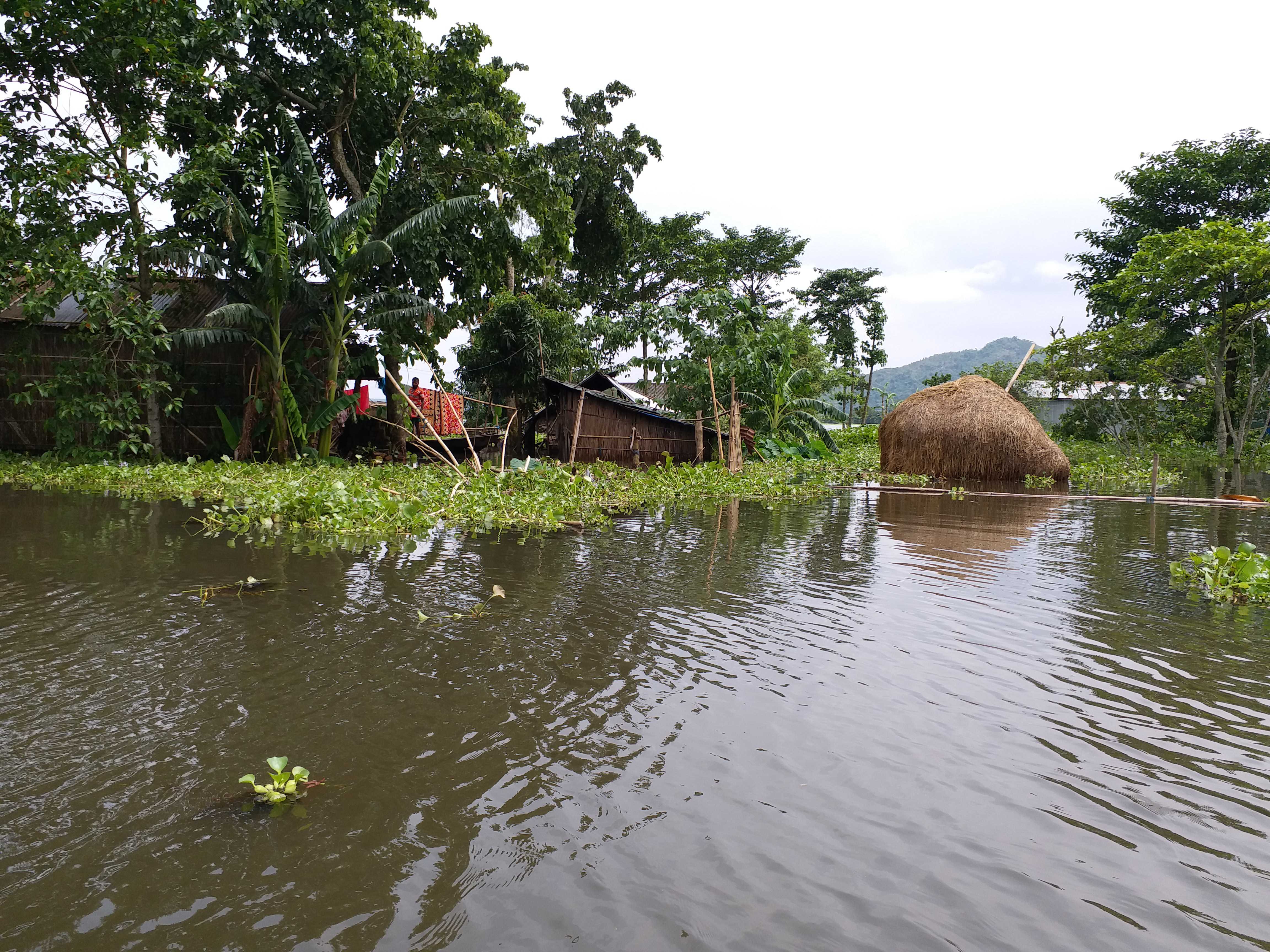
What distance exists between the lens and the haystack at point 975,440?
668 inches

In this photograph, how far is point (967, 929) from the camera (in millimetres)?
1805

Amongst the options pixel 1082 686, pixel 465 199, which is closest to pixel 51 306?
pixel 465 199

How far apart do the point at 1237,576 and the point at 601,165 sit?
973 inches

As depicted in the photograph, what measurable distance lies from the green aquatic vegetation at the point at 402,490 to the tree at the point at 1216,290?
9900 mm

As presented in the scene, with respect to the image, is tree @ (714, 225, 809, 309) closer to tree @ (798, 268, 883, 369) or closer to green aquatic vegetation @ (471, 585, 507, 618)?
tree @ (798, 268, 883, 369)

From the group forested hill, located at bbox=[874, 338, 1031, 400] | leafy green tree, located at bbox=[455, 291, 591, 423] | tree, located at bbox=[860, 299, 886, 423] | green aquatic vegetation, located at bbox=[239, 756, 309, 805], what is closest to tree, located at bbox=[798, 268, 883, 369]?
tree, located at bbox=[860, 299, 886, 423]

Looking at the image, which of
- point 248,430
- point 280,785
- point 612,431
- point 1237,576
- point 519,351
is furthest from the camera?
point 519,351

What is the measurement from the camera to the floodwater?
182 centimetres

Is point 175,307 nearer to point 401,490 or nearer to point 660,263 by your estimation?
point 401,490

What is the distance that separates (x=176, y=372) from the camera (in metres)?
14.8

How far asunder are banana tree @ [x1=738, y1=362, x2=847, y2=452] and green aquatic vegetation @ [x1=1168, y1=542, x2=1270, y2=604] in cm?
1464

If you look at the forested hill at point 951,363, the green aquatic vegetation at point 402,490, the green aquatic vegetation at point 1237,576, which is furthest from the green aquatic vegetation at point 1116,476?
the forested hill at point 951,363

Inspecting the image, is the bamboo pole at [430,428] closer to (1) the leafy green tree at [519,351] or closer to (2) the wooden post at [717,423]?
(2) the wooden post at [717,423]

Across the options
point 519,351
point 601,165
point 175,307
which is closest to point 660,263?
point 601,165
